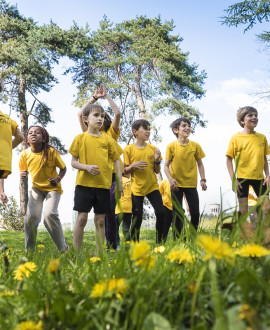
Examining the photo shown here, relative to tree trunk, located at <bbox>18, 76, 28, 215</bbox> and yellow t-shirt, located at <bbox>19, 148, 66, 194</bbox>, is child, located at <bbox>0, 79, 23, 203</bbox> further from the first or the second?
tree trunk, located at <bbox>18, 76, 28, 215</bbox>

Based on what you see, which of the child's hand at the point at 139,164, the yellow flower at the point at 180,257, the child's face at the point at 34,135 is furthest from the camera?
the child's hand at the point at 139,164

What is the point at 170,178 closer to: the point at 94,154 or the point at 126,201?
the point at 94,154

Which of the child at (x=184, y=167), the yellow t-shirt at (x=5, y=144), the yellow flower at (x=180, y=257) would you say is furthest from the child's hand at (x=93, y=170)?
the yellow flower at (x=180, y=257)

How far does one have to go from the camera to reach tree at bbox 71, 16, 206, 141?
21.2m

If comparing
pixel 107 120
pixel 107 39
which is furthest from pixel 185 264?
pixel 107 39

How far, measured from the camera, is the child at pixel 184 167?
5320 mm

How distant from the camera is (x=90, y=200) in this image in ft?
13.1

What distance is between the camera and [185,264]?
112cm

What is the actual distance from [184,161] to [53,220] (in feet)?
6.82

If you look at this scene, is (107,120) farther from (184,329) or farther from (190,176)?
(184,329)

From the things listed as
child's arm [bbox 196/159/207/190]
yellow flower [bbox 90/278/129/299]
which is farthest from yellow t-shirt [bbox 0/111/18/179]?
yellow flower [bbox 90/278/129/299]

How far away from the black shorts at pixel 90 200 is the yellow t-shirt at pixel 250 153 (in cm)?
201

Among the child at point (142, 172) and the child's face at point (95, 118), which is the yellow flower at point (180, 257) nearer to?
the child's face at point (95, 118)

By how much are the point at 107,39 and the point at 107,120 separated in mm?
18952
